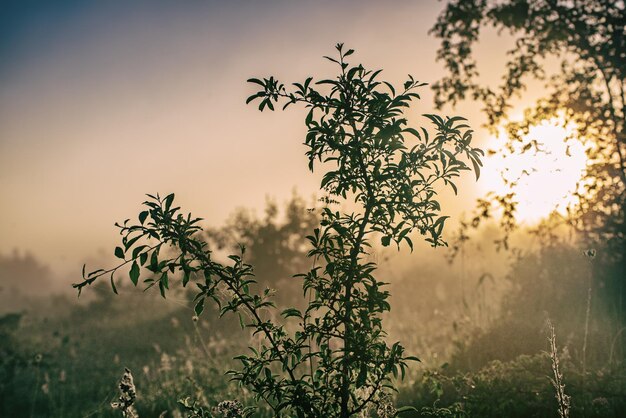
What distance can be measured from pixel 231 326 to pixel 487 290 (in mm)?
8327

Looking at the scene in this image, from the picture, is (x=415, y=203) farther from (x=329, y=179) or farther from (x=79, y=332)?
(x=79, y=332)

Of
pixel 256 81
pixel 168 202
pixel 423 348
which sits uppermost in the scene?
pixel 256 81

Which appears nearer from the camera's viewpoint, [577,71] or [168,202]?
[168,202]

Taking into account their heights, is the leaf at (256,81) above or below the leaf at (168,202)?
above

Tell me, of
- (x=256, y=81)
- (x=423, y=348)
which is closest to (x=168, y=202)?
(x=256, y=81)

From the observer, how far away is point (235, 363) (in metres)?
10.2

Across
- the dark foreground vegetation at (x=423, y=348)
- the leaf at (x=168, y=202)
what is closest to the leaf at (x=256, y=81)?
the leaf at (x=168, y=202)

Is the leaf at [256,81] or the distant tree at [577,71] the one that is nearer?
the leaf at [256,81]

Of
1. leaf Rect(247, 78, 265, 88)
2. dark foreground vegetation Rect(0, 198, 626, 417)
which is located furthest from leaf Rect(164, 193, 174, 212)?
dark foreground vegetation Rect(0, 198, 626, 417)

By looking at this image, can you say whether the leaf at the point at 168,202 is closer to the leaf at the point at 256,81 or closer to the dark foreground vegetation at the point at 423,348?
the leaf at the point at 256,81

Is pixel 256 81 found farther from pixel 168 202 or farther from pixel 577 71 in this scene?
pixel 577 71

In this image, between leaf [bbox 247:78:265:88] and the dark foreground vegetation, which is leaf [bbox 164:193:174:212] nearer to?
leaf [bbox 247:78:265:88]

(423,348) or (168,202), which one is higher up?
(168,202)

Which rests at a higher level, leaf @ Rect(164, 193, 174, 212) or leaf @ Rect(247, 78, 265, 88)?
leaf @ Rect(247, 78, 265, 88)
